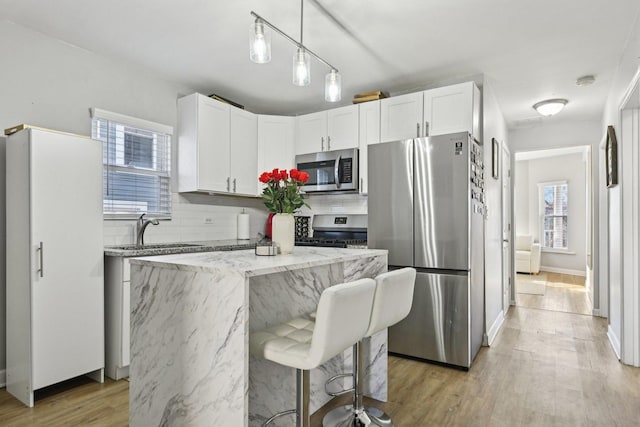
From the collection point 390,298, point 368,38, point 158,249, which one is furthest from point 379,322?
point 368,38

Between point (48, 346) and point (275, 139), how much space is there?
2.82m

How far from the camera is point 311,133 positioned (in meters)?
4.21

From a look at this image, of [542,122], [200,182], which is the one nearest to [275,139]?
[200,182]

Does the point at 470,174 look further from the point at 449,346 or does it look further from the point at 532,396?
the point at 532,396

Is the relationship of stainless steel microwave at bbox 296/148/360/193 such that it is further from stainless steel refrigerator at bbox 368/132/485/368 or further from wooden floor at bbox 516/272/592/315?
wooden floor at bbox 516/272/592/315

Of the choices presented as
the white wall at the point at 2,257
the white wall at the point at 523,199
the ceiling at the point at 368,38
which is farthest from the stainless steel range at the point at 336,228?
the white wall at the point at 523,199

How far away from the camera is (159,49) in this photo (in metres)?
2.93

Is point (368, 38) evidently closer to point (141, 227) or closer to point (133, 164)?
point (133, 164)

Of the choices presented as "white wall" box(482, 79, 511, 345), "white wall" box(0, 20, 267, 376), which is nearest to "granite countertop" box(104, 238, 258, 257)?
"white wall" box(0, 20, 267, 376)

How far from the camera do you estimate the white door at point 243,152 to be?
3893 mm

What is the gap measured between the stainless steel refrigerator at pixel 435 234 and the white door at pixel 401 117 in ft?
1.51

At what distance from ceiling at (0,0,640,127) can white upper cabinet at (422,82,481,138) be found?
21 cm

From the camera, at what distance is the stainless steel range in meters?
4.03

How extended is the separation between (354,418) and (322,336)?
936 millimetres
